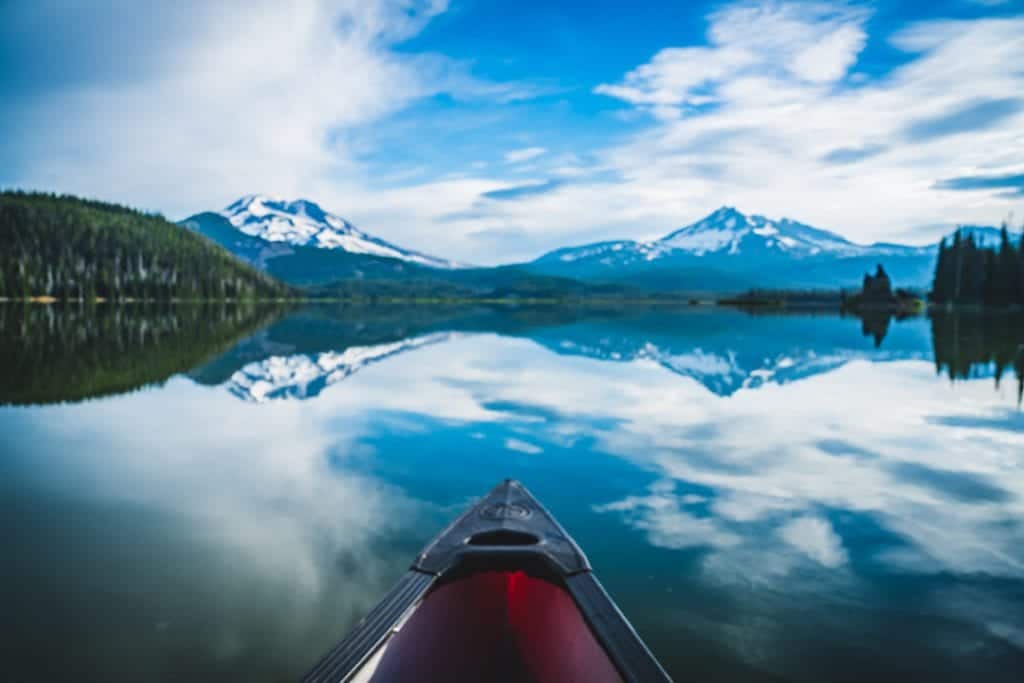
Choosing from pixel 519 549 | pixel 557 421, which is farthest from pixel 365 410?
pixel 519 549

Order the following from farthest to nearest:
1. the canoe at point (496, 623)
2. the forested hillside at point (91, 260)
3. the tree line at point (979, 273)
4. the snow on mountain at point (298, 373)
Result: 1. the forested hillside at point (91, 260)
2. the tree line at point (979, 273)
3. the snow on mountain at point (298, 373)
4. the canoe at point (496, 623)

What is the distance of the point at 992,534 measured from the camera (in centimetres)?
1138

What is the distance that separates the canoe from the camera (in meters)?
5.58

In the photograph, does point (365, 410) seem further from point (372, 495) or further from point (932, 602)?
point (932, 602)

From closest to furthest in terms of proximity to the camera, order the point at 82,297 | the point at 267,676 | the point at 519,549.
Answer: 1. the point at 267,676
2. the point at 519,549
3. the point at 82,297

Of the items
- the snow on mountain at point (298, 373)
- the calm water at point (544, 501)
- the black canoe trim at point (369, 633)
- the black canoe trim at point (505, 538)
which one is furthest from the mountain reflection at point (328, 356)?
the black canoe trim at point (369, 633)

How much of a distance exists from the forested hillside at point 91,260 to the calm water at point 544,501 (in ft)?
485

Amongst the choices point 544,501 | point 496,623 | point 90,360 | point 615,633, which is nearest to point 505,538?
point 496,623

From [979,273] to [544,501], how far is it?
162 metres

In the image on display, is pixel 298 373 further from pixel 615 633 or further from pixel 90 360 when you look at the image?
pixel 615 633

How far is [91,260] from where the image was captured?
537ft

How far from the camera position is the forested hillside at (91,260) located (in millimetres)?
146750

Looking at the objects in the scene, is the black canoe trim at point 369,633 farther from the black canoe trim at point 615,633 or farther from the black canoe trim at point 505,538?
the black canoe trim at point 615,633

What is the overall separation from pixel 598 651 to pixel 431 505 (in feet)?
23.0
